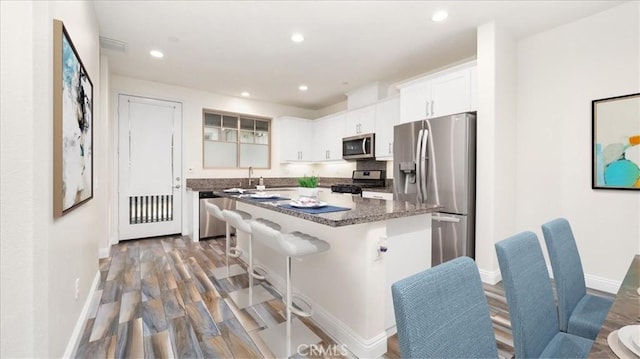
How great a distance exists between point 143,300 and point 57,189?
1.51m

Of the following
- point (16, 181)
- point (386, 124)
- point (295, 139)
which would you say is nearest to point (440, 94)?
point (386, 124)

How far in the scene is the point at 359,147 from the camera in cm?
491

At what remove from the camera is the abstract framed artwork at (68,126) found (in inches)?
52.9

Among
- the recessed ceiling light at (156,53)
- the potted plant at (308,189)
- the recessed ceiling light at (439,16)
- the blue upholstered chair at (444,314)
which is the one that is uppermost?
the recessed ceiling light at (156,53)

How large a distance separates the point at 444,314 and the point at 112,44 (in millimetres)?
4243

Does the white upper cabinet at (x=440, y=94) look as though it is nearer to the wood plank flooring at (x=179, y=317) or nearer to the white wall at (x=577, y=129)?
the white wall at (x=577, y=129)

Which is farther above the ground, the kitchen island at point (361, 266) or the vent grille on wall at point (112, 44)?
the vent grille on wall at point (112, 44)

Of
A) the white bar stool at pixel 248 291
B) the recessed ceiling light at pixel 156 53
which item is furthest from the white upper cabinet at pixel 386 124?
the recessed ceiling light at pixel 156 53

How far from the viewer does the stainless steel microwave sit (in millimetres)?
4730

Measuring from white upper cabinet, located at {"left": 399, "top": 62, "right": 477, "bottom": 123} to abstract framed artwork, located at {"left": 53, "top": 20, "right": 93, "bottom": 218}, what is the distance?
3.32 metres

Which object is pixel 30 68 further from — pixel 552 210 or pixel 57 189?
pixel 552 210

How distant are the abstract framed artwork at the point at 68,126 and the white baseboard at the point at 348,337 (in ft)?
5.53

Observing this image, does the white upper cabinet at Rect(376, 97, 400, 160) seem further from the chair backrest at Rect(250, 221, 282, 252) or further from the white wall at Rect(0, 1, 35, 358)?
the white wall at Rect(0, 1, 35, 358)

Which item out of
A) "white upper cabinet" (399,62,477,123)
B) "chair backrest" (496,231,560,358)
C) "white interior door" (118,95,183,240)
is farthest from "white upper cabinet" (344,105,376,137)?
"chair backrest" (496,231,560,358)
